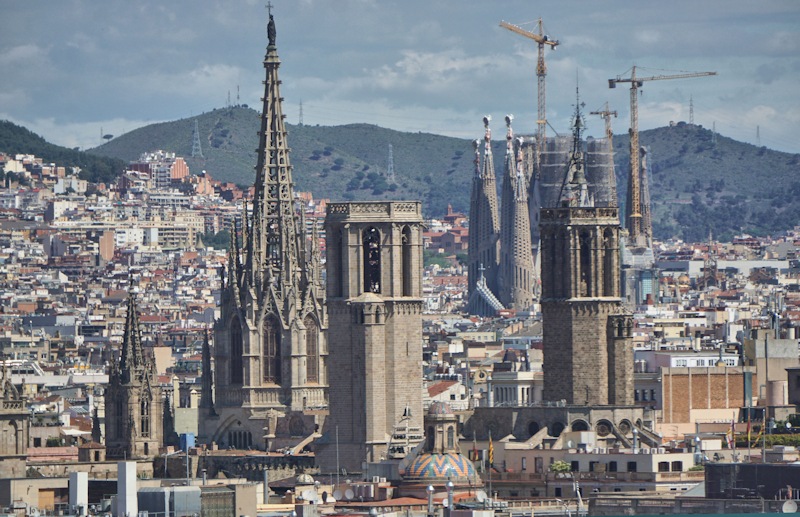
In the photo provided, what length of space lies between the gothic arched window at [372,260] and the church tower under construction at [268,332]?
53.6 ft

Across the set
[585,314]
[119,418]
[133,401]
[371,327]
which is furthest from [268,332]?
[585,314]

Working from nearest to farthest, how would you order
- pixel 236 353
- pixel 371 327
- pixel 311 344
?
pixel 371 327, pixel 311 344, pixel 236 353

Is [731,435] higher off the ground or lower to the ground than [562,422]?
lower

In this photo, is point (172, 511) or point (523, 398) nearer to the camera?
point (172, 511)

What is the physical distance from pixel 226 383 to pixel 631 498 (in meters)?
49.6

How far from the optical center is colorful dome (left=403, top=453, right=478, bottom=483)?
9900cm

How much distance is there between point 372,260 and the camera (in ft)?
404

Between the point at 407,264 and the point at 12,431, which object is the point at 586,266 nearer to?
the point at 407,264

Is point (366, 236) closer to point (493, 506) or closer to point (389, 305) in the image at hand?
point (389, 305)

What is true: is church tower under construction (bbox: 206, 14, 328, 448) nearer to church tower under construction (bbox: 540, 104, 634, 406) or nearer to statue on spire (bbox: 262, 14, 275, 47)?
statue on spire (bbox: 262, 14, 275, 47)

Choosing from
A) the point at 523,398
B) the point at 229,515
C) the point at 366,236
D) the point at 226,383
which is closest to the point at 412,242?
the point at 366,236

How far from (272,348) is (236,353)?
167 centimetres

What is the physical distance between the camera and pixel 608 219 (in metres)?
117

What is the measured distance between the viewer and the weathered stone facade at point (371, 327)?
397 ft
